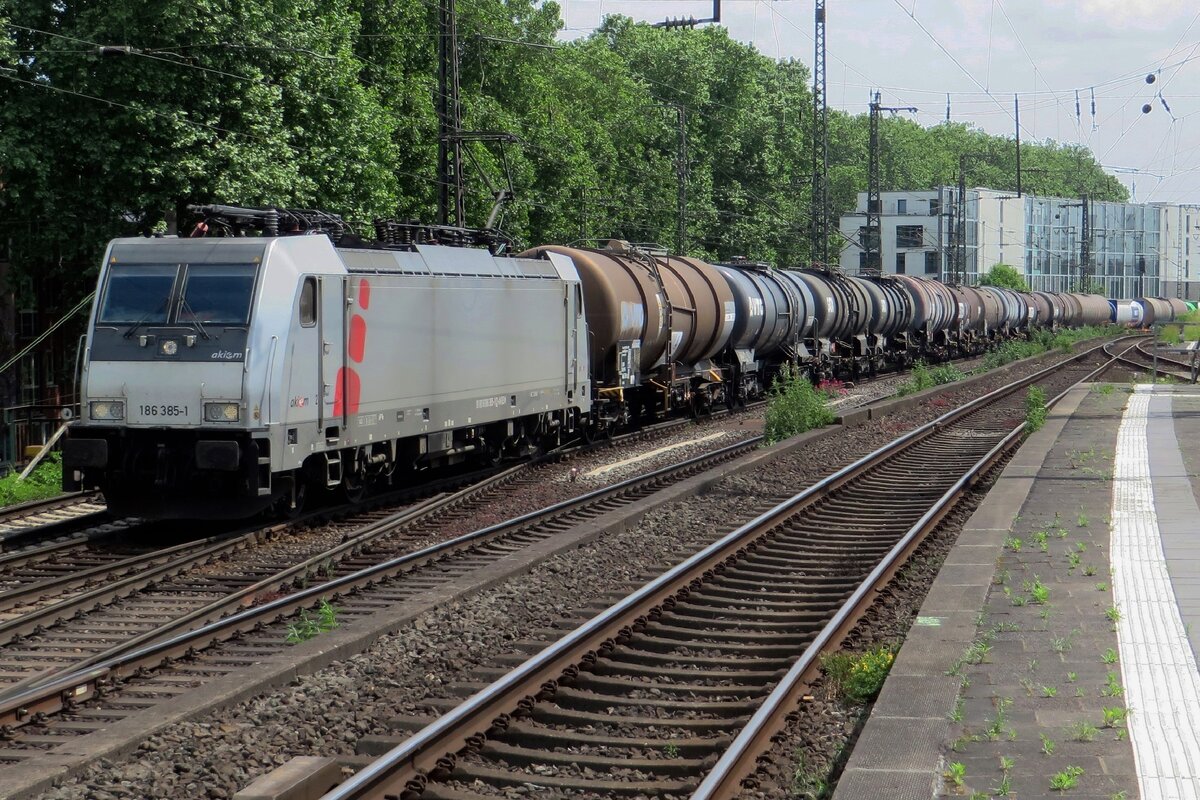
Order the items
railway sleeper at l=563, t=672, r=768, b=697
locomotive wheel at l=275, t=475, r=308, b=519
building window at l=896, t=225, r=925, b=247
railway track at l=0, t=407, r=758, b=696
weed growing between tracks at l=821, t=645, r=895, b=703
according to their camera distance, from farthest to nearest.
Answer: building window at l=896, t=225, r=925, b=247 → locomotive wheel at l=275, t=475, r=308, b=519 → railway track at l=0, t=407, r=758, b=696 → railway sleeper at l=563, t=672, r=768, b=697 → weed growing between tracks at l=821, t=645, r=895, b=703

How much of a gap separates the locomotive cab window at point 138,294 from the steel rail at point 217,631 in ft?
12.2

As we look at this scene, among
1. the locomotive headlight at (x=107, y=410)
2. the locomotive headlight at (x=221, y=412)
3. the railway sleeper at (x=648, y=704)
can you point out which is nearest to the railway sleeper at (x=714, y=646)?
Answer: the railway sleeper at (x=648, y=704)

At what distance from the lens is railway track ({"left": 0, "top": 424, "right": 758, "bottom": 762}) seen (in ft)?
25.3

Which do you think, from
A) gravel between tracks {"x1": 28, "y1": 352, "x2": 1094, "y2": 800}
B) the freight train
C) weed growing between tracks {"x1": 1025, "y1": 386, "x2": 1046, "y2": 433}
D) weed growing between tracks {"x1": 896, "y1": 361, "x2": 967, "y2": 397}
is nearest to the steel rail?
gravel between tracks {"x1": 28, "y1": 352, "x2": 1094, "y2": 800}

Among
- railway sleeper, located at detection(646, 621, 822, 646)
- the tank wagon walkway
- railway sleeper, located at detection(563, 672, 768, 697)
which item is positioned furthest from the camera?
railway sleeper, located at detection(646, 621, 822, 646)

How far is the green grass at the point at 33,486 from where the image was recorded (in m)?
17.1

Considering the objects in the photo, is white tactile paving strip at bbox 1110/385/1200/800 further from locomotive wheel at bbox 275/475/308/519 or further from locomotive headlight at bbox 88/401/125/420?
locomotive headlight at bbox 88/401/125/420

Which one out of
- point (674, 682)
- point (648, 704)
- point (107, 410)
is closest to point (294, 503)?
point (107, 410)

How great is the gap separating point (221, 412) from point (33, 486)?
6.35m

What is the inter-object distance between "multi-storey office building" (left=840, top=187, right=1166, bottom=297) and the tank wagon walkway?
8642 cm

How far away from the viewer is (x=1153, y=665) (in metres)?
7.75

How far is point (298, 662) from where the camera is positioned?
27.0ft

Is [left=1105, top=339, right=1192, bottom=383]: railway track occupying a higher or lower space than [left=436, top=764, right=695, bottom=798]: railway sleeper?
Answer: higher

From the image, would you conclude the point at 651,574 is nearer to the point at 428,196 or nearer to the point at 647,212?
the point at 428,196
